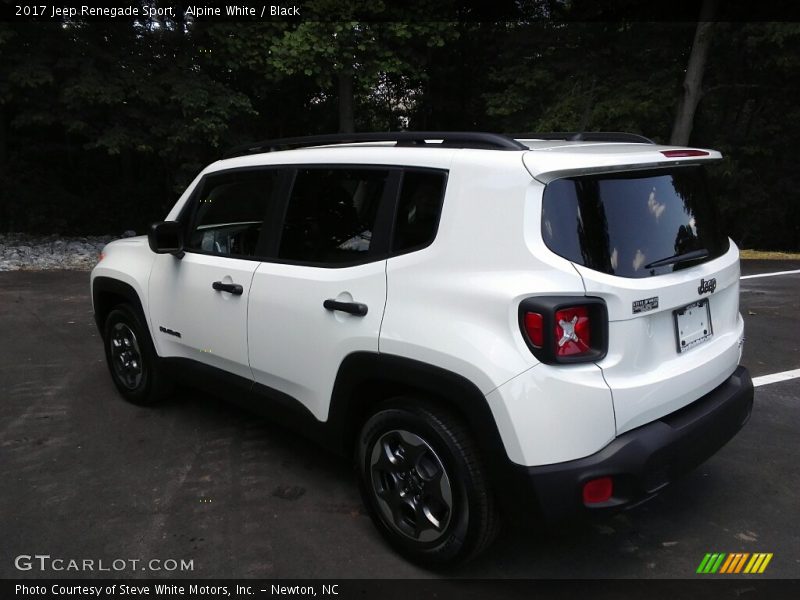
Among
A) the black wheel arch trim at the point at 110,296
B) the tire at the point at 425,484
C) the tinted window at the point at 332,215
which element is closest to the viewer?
the tire at the point at 425,484

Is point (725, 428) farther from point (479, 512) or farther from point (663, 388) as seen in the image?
point (479, 512)

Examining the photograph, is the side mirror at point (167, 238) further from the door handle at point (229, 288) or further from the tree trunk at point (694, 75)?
the tree trunk at point (694, 75)

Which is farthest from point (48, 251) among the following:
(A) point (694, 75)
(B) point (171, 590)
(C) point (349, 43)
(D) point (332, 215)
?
(A) point (694, 75)

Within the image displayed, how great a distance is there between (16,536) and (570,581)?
98.7 inches

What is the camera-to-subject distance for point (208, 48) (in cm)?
1426

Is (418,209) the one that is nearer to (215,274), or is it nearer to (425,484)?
(425,484)

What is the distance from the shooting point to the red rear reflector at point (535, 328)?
2254 mm

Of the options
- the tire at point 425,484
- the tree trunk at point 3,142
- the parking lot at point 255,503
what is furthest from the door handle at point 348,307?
the tree trunk at point 3,142

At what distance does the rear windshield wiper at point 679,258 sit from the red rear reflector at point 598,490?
0.83m

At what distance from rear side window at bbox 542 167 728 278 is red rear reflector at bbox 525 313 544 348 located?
0.87ft

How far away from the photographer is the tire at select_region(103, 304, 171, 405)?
433cm

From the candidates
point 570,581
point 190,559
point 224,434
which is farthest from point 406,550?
point 224,434

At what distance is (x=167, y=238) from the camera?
150 inches

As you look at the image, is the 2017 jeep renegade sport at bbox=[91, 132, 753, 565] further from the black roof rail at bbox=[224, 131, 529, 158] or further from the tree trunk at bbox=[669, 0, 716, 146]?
the tree trunk at bbox=[669, 0, 716, 146]
